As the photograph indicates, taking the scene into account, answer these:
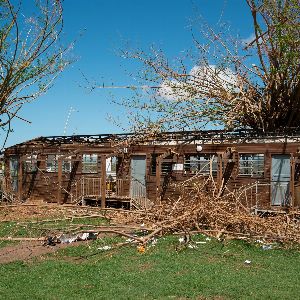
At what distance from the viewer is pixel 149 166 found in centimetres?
2323

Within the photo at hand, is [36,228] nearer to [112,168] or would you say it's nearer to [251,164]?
[251,164]

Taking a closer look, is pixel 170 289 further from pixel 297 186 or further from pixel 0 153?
pixel 0 153

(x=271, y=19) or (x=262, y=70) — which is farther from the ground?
(x=271, y=19)

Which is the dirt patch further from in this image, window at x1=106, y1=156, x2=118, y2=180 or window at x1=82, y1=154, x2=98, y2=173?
window at x1=82, y1=154, x2=98, y2=173

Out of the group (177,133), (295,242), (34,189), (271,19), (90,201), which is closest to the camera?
(295,242)

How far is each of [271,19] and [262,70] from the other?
267 cm

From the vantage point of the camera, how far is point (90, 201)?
81.4 ft

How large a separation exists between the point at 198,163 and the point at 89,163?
630 centimetres

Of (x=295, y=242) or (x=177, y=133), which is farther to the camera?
(x=177, y=133)

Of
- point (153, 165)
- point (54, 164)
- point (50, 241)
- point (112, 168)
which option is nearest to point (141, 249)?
point (50, 241)

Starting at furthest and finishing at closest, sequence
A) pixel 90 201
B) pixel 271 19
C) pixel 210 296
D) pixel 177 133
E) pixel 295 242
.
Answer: pixel 90 201, pixel 177 133, pixel 271 19, pixel 295 242, pixel 210 296

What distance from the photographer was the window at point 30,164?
2714cm

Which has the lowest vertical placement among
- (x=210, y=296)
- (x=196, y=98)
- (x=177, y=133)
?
(x=210, y=296)

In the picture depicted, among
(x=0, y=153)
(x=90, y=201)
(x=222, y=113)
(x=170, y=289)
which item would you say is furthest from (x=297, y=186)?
(x=0, y=153)
